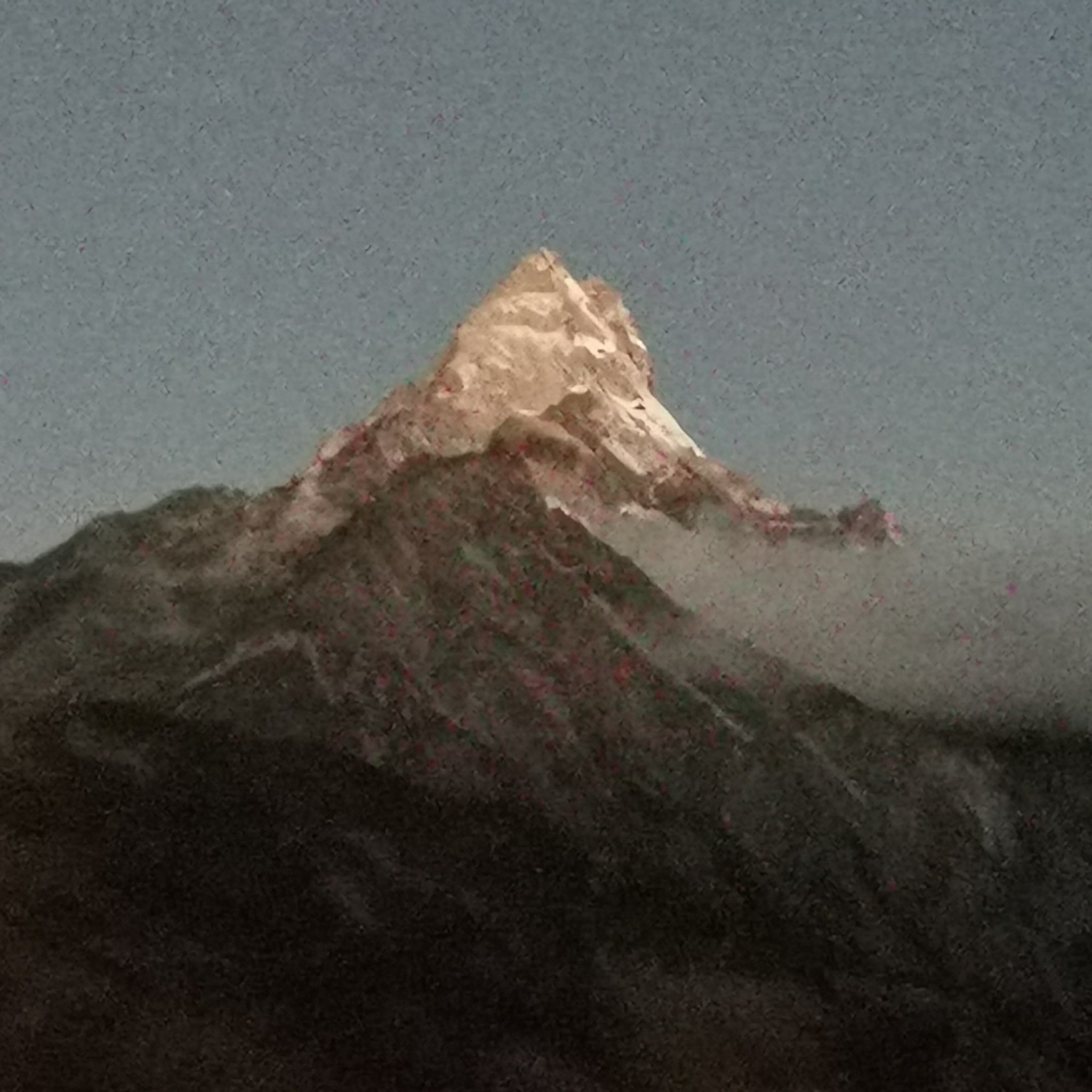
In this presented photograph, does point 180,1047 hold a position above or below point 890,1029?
below

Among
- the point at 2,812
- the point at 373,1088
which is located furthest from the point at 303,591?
the point at 373,1088

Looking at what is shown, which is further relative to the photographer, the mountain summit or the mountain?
the mountain summit

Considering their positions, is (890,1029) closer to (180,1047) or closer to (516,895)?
(516,895)

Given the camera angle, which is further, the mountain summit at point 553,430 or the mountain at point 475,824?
the mountain summit at point 553,430

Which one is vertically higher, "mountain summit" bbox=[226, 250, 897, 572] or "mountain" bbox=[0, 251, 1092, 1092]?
"mountain summit" bbox=[226, 250, 897, 572]

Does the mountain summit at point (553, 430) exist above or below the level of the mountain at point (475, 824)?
above
